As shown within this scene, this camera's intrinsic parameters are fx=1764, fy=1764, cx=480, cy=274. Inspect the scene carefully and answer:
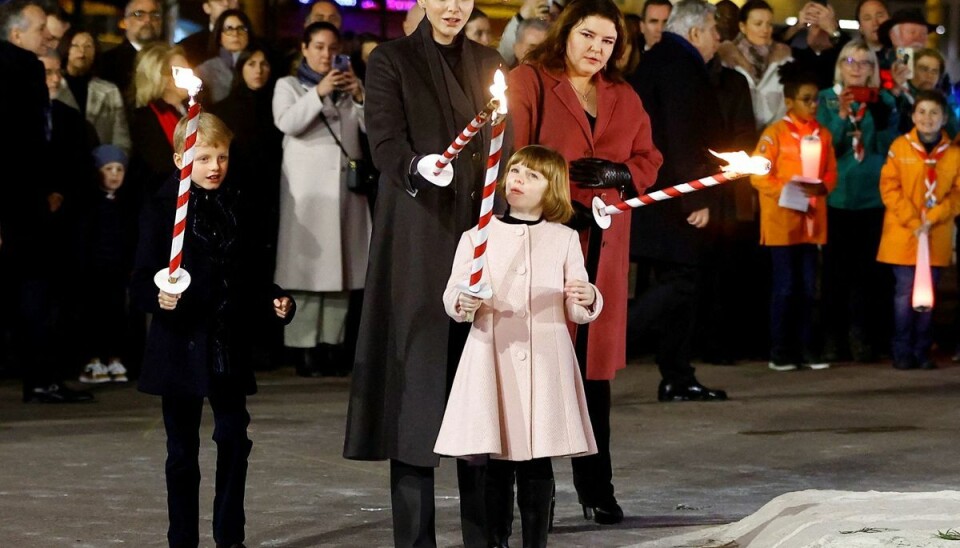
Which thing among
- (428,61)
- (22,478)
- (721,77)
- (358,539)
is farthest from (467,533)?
(721,77)

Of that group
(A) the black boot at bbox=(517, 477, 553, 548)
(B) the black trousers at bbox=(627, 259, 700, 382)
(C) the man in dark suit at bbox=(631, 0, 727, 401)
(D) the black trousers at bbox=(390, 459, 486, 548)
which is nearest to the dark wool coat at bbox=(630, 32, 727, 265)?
(C) the man in dark suit at bbox=(631, 0, 727, 401)

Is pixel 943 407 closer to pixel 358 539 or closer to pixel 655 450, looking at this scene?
pixel 655 450

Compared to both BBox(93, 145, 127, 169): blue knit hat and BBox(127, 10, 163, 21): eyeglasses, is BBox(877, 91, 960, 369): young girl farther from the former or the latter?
BBox(93, 145, 127, 169): blue knit hat

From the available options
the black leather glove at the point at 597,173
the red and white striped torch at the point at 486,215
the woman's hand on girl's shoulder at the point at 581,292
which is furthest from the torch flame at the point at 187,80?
Answer: the black leather glove at the point at 597,173

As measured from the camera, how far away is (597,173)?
680cm

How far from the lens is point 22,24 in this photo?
10.2m

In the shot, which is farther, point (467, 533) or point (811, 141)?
point (811, 141)

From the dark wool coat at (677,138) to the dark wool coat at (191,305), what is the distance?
3.90 m

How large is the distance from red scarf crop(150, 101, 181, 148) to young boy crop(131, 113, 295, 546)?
4.73 meters

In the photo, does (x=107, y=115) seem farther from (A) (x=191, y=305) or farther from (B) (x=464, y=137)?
(B) (x=464, y=137)

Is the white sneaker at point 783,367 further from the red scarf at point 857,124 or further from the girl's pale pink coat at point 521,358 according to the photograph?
the girl's pale pink coat at point 521,358

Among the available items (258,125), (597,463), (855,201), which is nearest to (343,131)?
(258,125)

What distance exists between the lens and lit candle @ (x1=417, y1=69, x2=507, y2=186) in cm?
536

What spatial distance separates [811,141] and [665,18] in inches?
53.2
